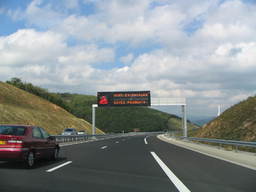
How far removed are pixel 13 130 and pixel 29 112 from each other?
52.6 m

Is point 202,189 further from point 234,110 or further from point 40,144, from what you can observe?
point 234,110

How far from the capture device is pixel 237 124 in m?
31.4

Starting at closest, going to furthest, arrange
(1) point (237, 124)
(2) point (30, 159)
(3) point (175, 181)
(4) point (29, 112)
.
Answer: (3) point (175, 181) → (2) point (30, 159) → (1) point (237, 124) → (4) point (29, 112)

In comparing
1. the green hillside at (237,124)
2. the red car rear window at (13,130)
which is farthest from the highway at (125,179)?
the green hillside at (237,124)

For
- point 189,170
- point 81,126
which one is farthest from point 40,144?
point 81,126

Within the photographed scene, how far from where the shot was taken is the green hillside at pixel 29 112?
5356 cm

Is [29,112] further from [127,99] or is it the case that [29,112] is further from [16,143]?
[16,143]

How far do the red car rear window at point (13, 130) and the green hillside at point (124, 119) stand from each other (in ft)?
376

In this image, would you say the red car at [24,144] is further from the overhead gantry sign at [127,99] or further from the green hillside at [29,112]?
the green hillside at [29,112]

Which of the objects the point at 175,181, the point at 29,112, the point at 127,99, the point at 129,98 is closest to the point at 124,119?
the point at 29,112

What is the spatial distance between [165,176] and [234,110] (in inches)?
1156

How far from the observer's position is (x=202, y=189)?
6.97m

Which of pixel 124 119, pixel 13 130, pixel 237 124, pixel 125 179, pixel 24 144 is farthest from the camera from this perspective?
pixel 124 119

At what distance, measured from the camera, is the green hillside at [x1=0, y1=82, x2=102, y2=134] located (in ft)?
176
